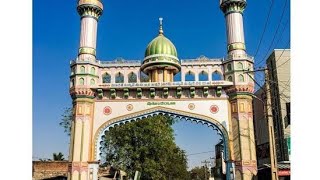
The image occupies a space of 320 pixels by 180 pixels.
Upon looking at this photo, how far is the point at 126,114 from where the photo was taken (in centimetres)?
1477

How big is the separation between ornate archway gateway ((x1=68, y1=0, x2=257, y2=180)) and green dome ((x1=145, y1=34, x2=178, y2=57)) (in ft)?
2.15

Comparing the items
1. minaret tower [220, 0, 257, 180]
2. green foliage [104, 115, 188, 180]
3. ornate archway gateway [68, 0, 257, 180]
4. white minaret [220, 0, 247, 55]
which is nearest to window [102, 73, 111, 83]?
ornate archway gateway [68, 0, 257, 180]

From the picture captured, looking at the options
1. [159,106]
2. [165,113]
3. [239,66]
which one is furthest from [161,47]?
[239,66]

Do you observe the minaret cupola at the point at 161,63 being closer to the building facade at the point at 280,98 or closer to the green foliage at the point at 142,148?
the building facade at the point at 280,98

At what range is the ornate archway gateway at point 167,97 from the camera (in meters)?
14.1

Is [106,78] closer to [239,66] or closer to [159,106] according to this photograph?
[159,106]

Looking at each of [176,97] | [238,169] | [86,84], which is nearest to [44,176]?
[86,84]

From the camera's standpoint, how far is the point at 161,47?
16.2 m

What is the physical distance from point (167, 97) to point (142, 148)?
5.86m

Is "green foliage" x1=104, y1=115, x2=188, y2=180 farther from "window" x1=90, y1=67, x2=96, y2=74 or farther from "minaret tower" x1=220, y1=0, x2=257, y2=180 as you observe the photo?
"minaret tower" x1=220, y1=0, x2=257, y2=180

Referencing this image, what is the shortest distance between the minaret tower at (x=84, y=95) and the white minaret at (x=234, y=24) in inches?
218
